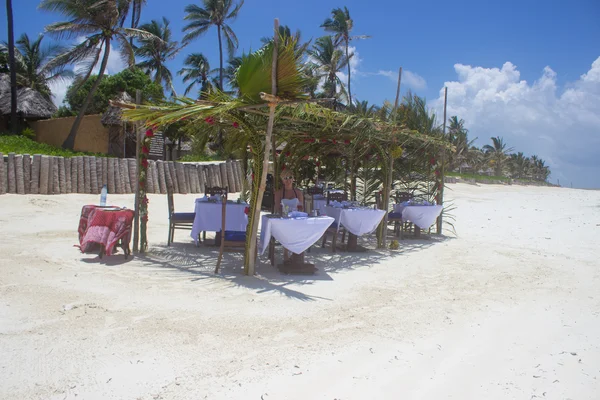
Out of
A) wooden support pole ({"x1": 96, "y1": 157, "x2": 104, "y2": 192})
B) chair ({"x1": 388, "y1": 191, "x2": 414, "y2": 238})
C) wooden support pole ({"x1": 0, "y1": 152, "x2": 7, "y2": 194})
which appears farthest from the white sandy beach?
wooden support pole ({"x1": 96, "y1": 157, "x2": 104, "y2": 192})

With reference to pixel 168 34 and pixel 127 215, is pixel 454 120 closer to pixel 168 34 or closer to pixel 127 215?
pixel 168 34

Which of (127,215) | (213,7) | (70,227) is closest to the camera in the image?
(127,215)

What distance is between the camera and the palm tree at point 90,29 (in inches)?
A: 653

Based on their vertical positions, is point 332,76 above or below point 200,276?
above

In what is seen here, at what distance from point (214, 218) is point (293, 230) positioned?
196cm

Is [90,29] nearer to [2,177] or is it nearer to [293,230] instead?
[2,177]

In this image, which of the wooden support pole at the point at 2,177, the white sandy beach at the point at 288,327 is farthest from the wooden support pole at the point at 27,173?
the white sandy beach at the point at 288,327

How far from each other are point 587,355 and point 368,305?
1969mm

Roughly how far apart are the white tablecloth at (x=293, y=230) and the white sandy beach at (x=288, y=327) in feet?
1.59

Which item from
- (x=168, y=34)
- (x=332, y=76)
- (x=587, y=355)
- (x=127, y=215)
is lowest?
(x=587, y=355)

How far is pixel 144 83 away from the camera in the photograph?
24.8 metres

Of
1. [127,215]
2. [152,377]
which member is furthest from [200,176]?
[152,377]

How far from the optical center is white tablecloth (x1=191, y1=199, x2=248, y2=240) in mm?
6848

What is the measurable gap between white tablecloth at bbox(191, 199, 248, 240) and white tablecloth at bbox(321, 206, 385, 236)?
160 cm
